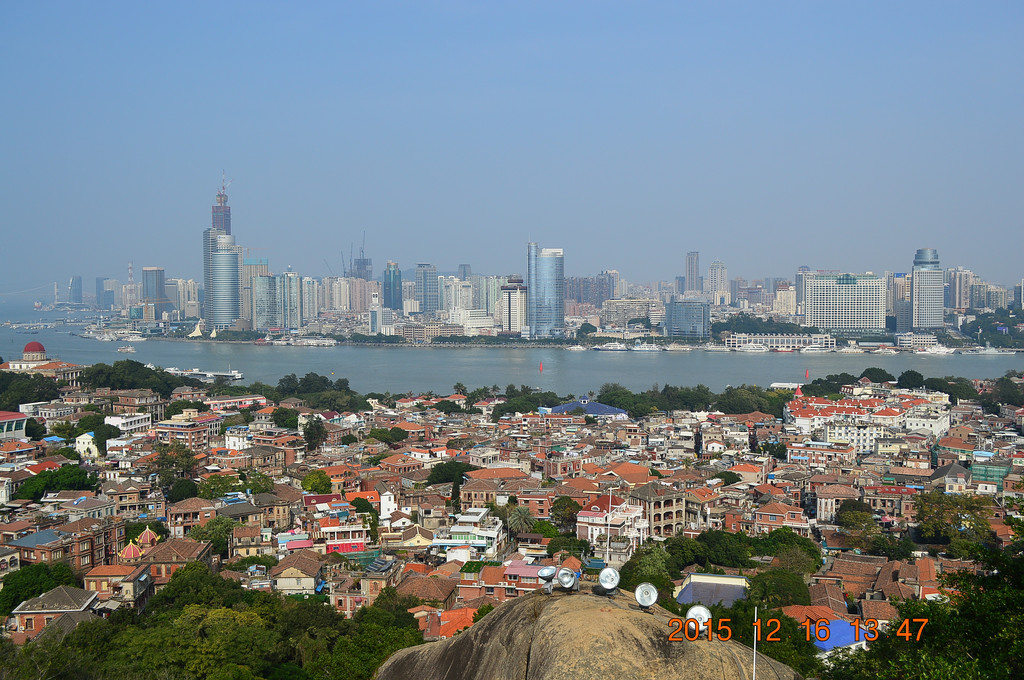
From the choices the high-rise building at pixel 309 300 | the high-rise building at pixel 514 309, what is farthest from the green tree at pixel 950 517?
the high-rise building at pixel 309 300

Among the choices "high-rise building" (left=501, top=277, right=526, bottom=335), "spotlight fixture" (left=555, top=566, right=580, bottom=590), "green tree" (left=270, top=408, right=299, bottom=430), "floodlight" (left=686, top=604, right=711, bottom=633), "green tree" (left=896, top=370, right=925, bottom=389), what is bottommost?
"green tree" (left=270, top=408, right=299, bottom=430)

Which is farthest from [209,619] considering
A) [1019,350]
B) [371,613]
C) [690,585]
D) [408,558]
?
[1019,350]

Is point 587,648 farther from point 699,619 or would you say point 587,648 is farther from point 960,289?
point 960,289

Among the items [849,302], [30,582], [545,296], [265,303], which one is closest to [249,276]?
[265,303]

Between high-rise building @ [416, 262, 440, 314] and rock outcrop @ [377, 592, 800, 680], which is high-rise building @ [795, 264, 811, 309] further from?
rock outcrop @ [377, 592, 800, 680]

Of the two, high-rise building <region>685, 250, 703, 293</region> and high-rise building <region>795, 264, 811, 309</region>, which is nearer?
high-rise building <region>795, 264, 811, 309</region>

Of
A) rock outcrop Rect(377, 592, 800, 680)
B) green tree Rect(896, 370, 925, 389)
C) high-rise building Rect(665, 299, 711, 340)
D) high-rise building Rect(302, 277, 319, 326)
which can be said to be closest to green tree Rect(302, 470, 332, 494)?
rock outcrop Rect(377, 592, 800, 680)

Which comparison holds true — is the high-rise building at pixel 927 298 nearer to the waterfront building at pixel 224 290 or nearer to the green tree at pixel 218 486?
the waterfront building at pixel 224 290
